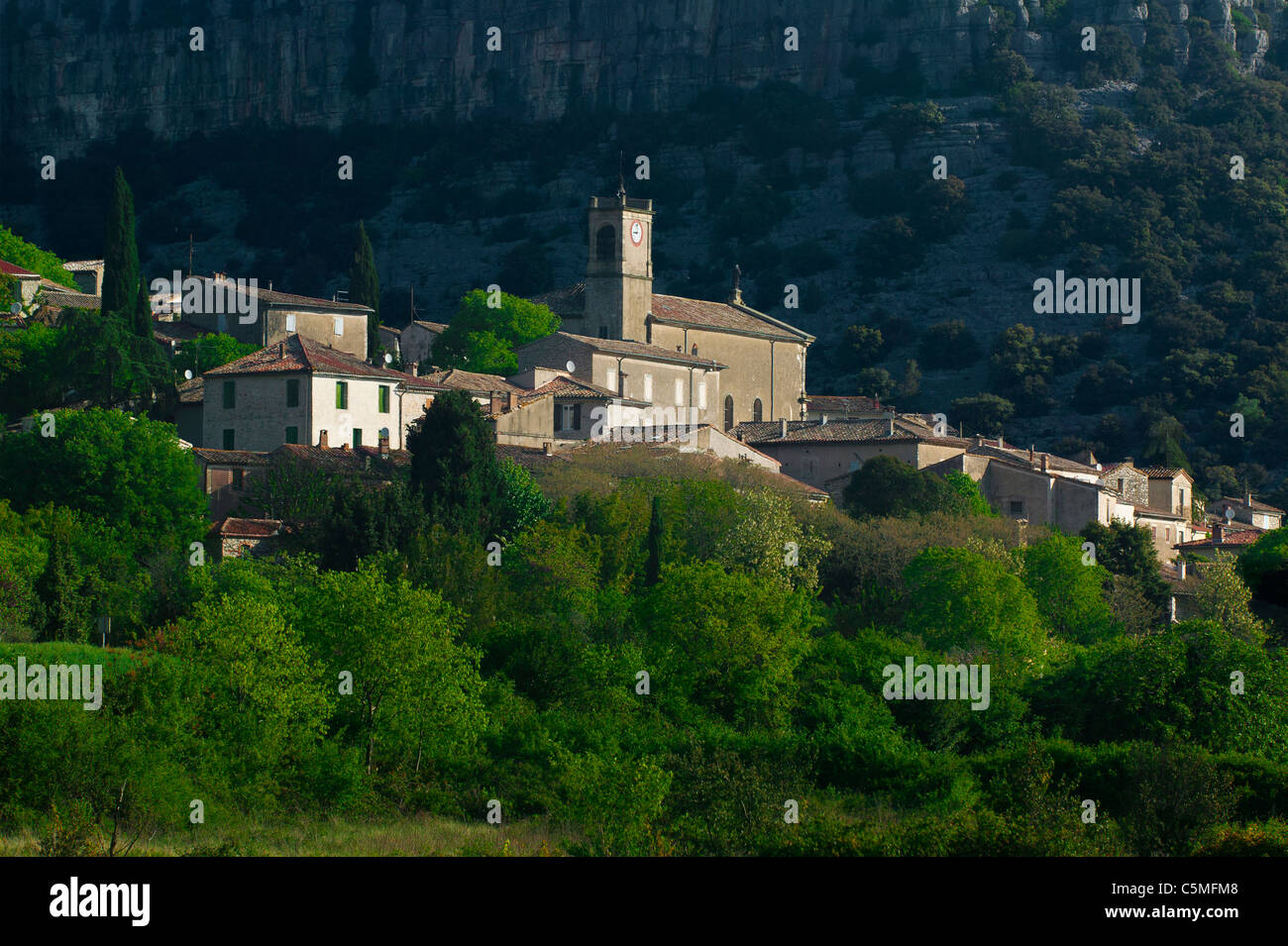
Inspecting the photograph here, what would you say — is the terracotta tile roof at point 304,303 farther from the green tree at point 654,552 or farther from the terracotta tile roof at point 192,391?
the green tree at point 654,552

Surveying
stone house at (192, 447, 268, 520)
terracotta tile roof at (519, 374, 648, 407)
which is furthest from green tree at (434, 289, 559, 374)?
stone house at (192, 447, 268, 520)

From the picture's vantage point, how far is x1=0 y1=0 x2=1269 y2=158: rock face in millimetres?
139500

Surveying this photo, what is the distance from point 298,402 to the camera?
208 feet

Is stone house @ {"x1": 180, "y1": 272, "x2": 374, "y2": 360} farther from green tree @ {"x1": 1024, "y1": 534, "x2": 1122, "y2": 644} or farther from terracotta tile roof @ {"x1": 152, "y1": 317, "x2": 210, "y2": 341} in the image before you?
green tree @ {"x1": 1024, "y1": 534, "x2": 1122, "y2": 644}

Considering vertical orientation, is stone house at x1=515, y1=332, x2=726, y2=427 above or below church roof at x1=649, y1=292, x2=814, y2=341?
below

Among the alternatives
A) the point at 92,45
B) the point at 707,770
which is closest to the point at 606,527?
the point at 707,770

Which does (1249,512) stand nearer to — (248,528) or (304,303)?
(304,303)

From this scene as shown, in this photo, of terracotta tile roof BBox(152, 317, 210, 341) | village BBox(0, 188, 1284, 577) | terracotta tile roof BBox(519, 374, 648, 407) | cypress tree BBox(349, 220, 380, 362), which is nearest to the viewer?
village BBox(0, 188, 1284, 577)

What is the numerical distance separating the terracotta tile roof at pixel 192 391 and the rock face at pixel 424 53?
76008 millimetres

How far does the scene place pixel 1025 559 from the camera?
6153 centimetres

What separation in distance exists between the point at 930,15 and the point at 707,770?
340 feet

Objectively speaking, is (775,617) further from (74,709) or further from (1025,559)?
(74,709)

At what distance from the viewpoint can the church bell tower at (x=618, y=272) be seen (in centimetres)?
8344

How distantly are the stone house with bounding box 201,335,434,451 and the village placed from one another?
56 mm
